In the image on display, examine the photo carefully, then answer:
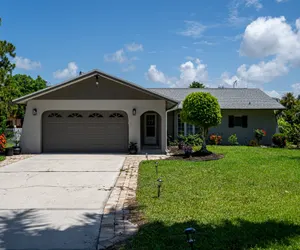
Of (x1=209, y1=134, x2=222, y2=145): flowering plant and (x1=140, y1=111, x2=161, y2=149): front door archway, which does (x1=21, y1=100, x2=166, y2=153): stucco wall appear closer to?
(x1=140, y1=111, x2=161, y2=149): front door archway

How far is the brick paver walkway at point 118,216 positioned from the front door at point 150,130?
11.4 meters

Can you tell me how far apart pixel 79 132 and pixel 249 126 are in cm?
1220

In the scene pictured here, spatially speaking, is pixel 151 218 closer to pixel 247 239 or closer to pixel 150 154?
pixel 247 239

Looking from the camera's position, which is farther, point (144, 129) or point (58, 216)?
point (144, 129)

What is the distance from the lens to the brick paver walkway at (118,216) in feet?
15.7

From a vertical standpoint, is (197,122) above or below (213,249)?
above

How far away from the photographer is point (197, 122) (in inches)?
586

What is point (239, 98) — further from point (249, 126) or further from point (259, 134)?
point (259, 134)

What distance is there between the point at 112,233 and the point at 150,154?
1147 cm

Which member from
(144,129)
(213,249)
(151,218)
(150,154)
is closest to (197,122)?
(150,154)

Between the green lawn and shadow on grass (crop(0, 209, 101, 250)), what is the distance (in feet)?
2.61

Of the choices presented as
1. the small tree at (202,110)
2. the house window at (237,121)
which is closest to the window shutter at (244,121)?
the house window at (237,121)

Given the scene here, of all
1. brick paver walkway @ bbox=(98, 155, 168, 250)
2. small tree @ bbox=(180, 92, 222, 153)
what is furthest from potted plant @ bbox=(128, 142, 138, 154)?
brick paver walkway @ bbox=(98, 155, 168, 250)

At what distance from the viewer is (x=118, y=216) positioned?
5828 millimetres
